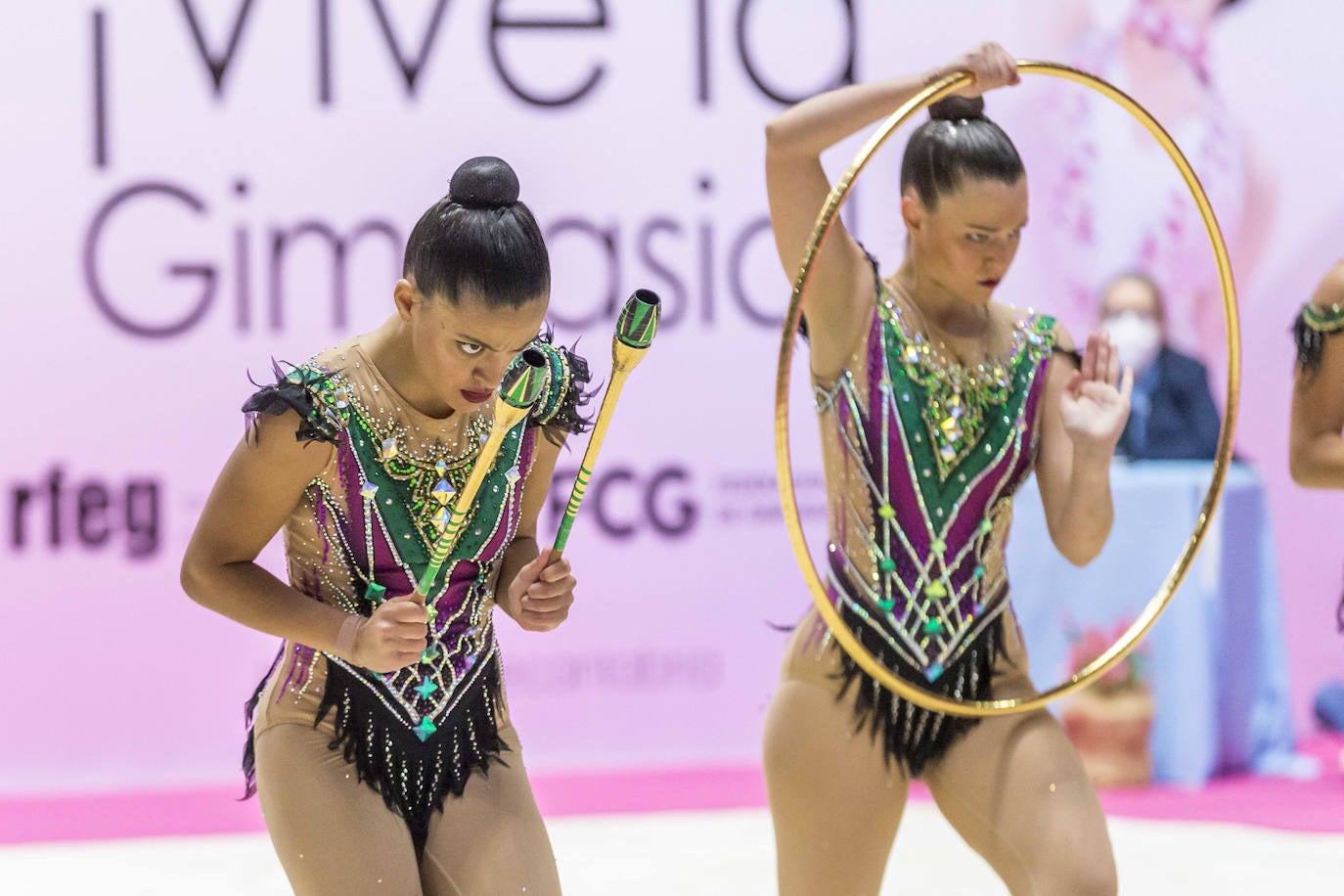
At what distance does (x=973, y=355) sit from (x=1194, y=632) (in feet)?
9.12

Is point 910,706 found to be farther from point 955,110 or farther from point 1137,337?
point 1137,337

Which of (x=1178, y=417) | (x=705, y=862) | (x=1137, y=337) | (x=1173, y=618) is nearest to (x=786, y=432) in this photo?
(x=705, y=862)

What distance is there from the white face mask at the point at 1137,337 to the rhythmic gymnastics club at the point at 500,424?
12.9 ft

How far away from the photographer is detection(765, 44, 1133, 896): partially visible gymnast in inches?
108

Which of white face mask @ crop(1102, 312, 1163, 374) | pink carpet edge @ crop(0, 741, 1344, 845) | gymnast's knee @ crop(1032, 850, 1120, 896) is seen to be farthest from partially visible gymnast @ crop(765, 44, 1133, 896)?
white face mask @ crop(1102, 312, 1163, 374)

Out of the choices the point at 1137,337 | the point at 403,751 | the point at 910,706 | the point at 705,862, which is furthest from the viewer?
the point at 1137,337

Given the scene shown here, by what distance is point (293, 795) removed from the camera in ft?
7.81

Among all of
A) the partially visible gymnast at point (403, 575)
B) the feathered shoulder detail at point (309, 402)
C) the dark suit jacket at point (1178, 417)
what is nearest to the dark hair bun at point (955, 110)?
the partially visible gymnast at point (403, 575)

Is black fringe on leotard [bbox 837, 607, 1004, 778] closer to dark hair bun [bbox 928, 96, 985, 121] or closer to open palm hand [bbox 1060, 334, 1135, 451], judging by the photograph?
open palm hand [bbox 1060, 334, 1135, 451]

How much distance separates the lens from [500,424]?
2.21m

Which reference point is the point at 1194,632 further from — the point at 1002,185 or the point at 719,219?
the point at 1002,185

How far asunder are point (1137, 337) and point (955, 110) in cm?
324

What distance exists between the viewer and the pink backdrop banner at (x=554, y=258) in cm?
555

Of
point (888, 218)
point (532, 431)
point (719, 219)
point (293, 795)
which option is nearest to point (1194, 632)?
point (888, 218)
